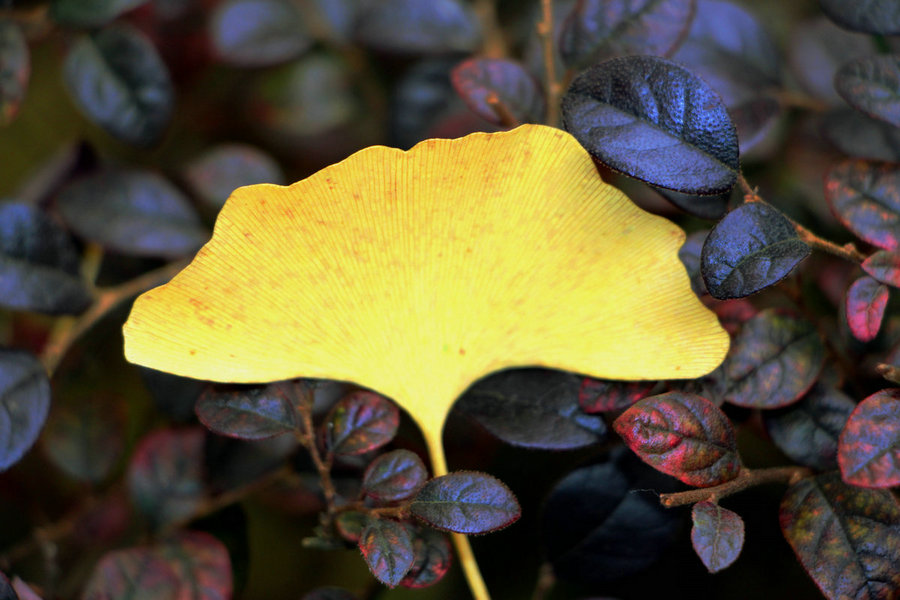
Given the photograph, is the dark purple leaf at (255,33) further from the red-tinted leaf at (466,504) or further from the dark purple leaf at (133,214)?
the red-tinted leaf at (466,504)

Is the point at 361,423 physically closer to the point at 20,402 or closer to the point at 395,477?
the point at 395,477

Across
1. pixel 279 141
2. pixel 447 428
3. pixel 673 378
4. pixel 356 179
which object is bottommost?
pixel 447 428

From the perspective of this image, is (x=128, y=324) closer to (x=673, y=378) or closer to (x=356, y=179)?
(x=356, y=179)

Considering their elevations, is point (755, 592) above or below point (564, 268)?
below

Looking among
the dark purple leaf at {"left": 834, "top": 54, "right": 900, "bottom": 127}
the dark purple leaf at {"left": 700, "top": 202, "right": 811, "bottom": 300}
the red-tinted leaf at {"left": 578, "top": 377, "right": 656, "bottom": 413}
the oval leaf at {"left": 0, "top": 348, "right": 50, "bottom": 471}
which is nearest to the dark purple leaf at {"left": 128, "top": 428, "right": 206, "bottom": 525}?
the oval leaf at {"left": 0, "top": 348, "right": 50, "bottom": 471}

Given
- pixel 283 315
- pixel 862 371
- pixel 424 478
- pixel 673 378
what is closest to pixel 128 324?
pixel 283 315

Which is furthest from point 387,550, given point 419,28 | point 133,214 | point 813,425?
point 419,28

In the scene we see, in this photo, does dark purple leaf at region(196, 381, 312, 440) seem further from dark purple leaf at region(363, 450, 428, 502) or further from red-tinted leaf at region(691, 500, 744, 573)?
red-tinted leaf at region(691, 500, 744, 573)
